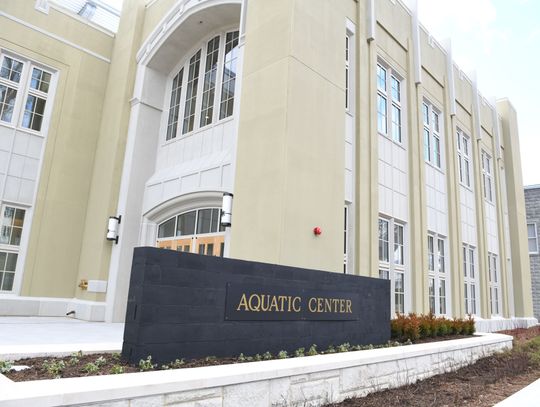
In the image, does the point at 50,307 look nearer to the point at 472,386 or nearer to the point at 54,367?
the point at 54,367

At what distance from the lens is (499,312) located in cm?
2006

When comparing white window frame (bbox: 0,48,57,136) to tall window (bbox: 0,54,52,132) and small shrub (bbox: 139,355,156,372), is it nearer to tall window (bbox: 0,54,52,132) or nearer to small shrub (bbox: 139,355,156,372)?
tall window (bbox: 0,54,52,132)

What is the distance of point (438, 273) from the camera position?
15.3 meters

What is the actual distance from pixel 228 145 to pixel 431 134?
9.16 metres

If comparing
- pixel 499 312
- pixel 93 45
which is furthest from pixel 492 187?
pixel 93 45

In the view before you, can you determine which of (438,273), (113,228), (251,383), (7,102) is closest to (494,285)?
(438,273)

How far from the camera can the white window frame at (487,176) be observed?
21125mm

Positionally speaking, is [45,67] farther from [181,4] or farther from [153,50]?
[181,4]

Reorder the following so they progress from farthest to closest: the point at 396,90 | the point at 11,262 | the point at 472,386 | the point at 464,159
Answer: the point at 464,159 → the point at 396,90 → the point at 11,262 → the point at 472,386

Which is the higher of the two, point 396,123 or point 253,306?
point 396,123

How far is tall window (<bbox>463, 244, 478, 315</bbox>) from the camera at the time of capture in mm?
17219

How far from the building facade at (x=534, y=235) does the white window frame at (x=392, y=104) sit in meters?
18.4

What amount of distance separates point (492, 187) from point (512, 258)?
429cm

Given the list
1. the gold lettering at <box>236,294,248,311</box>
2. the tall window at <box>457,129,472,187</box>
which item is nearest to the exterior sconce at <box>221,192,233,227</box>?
the gold lettering at <box>236,294,248,311</box>
